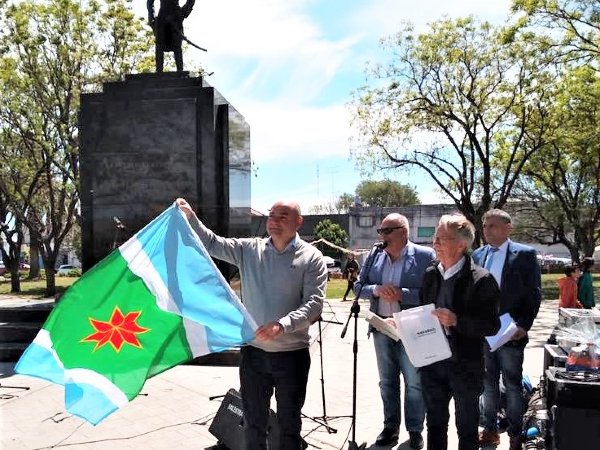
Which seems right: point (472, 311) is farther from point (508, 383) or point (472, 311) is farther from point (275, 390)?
point (508, 383)

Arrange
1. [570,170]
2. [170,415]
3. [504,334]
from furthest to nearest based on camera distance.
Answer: [570,170] < [170,415] < [504,334]

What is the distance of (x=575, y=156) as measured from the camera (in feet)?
92.0

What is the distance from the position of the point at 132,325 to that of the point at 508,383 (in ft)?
10.0

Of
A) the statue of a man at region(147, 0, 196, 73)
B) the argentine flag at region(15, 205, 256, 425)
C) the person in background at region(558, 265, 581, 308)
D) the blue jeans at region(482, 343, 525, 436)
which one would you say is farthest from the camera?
the person in background at region(558, 265, 581, 308)

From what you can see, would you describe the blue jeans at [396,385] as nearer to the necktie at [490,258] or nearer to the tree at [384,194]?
the necktie at [490,258]

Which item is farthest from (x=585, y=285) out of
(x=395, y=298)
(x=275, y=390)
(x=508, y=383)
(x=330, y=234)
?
(x=330, y=234)

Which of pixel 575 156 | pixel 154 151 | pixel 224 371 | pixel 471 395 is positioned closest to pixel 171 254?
pixel 471 395

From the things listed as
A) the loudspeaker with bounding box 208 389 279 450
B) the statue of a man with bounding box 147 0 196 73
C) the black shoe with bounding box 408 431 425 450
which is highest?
the statue of a man with bounding box 147 0 196 73

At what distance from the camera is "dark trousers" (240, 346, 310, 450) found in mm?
3830

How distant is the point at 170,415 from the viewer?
19.1 feet

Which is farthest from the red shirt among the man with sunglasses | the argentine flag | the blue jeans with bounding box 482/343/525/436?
the argentine flag

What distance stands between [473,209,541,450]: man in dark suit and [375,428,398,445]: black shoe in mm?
719

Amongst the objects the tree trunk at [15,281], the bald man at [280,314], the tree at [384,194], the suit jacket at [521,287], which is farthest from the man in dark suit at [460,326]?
the tree at [384,194]

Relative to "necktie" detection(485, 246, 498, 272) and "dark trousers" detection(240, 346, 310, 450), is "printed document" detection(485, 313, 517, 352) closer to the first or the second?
"necktie" detection(485, 246, 498, 272)
